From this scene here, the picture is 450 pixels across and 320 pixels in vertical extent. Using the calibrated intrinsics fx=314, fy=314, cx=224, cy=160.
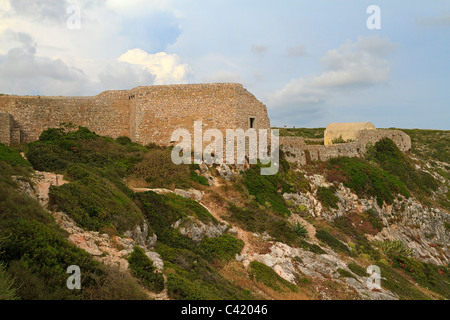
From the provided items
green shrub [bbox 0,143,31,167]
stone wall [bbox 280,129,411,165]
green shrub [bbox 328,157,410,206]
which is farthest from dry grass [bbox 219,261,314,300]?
green shrub [bbox 328,157,410,206]

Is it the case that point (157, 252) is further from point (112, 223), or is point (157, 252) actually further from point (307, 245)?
point (307, 245)

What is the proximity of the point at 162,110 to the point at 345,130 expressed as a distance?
20775mm

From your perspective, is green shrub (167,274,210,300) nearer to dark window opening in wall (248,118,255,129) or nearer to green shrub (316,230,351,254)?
green shrub (316,230,351,254)

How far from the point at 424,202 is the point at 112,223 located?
27.1m

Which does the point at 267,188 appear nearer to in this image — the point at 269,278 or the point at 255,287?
the point at 269,278

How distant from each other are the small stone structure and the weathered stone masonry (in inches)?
597

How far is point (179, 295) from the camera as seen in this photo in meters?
6.88

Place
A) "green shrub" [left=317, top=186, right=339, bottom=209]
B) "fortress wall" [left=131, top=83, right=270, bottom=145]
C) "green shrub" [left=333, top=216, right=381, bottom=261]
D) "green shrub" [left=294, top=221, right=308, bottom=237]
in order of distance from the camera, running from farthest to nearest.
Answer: "green shrub" [left=317, top=186, right=339, bottom=209]
"fortress wall" [left=131, top=83, right=270, bottom=145]
"green shrub" [left=333, top=216, right=381, bottom=261]
"green shrub" [left=294, top=221, right=308, bottom=237]

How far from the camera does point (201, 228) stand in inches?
485

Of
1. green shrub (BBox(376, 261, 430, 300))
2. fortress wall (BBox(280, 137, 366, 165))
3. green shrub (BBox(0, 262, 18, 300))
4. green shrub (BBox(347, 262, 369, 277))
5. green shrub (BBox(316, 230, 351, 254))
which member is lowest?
green shrub (BBox(376, 261, 430, 300))

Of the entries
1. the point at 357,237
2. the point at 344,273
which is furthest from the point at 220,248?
the point at 357,237

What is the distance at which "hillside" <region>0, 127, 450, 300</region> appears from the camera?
6543 mm

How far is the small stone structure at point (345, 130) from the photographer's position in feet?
105
